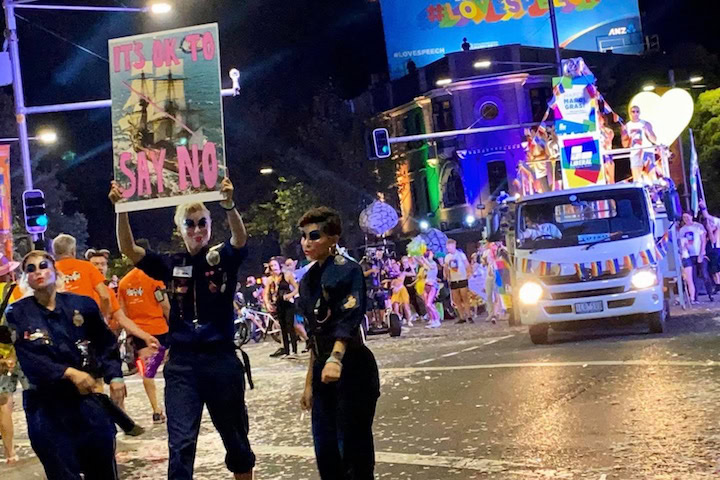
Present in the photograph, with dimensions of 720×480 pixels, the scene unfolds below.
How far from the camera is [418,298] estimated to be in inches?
903

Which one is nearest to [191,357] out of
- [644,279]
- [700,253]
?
[644,279]

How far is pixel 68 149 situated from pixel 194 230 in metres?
41.7

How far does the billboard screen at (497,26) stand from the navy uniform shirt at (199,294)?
182ft

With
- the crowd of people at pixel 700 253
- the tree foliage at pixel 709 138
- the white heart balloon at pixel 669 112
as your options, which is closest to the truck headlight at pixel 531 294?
the crowd of people at pixel 700 253

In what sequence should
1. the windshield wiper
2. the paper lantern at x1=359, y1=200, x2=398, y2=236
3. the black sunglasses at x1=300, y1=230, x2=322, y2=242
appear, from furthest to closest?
the paper lantern at x1=359, y1=200, x2=398, y2=236 → the windshield wiper → the black sunglasses at x1=300, y1=230, x2=322, y2=242

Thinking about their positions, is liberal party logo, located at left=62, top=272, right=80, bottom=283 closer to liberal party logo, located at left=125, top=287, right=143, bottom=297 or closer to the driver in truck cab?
liberal party logo, located at left=125, top=287, right=143, bottom=297

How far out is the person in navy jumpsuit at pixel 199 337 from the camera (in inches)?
218

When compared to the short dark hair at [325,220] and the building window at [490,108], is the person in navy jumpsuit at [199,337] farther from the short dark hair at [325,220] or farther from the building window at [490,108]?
the building window at [490,108]

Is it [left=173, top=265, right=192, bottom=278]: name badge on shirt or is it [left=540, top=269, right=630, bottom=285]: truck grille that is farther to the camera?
[left=540, top=269, right=630, bottom=285]: truck grille

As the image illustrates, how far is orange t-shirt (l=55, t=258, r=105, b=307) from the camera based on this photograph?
8.12 metres

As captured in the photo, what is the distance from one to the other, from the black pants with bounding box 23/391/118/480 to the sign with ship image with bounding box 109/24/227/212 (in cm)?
118

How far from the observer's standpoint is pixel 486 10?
2383 inches

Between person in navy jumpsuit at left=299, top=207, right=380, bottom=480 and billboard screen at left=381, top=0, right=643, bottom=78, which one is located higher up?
billboard screen at left=381, top=0, right=643, bottom=78

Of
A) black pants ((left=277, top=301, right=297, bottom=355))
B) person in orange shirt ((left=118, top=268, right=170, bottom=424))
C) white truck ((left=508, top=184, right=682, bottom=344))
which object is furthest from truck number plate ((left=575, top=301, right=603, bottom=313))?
person in orange shirt ((left=118, top=268, right=170, bottom=424))
